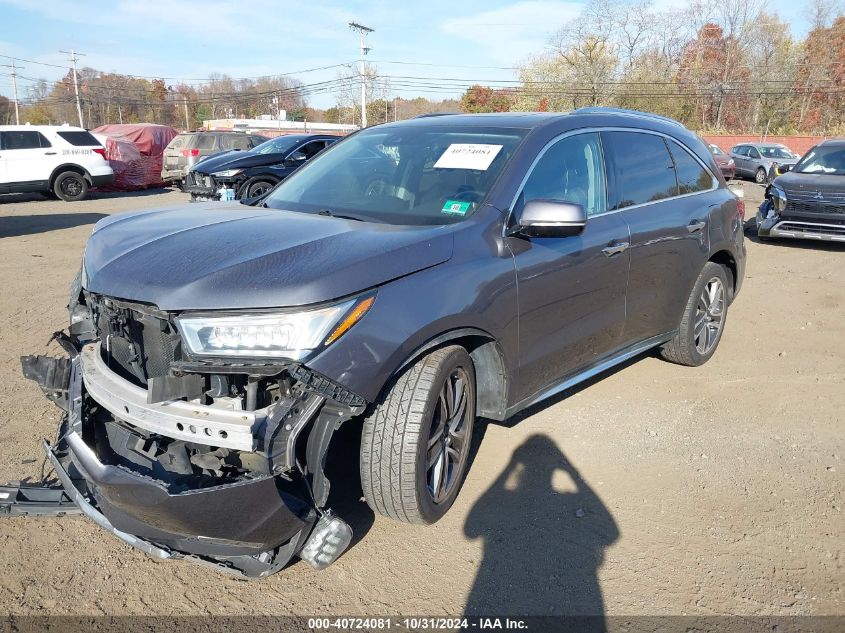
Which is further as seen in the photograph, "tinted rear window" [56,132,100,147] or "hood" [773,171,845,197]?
"tinted rear window" [56,132,100,147]

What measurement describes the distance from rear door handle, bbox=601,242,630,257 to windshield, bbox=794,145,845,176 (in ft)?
28.6

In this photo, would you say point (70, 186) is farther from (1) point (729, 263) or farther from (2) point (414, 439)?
(2) point (414, 439)

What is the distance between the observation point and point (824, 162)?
1103cm

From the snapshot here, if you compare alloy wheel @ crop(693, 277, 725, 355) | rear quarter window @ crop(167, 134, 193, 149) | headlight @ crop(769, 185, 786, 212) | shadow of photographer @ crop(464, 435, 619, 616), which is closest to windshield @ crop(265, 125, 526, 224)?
shadow of photographer @ crop(464, 435, 619, 616)

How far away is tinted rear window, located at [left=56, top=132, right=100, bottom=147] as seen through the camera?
1603 cm

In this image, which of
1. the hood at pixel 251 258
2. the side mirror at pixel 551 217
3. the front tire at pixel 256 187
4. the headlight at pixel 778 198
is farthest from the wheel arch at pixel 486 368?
the front tire at pixel 256 187

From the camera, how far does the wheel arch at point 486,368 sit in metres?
2.97

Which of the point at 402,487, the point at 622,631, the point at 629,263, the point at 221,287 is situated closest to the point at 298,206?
the point at 221,287

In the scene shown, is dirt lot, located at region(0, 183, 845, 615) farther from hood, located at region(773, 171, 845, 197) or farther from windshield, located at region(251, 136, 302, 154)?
windshield, located at region(251, 136, 302, 154)

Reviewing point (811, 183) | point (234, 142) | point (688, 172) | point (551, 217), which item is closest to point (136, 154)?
point (234, 142)

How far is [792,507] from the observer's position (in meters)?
3.28

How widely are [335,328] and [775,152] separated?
90.8ft

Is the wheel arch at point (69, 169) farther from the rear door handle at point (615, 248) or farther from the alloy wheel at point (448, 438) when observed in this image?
the alloy wheel at point (448, 438)

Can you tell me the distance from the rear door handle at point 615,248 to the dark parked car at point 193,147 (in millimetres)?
15851
